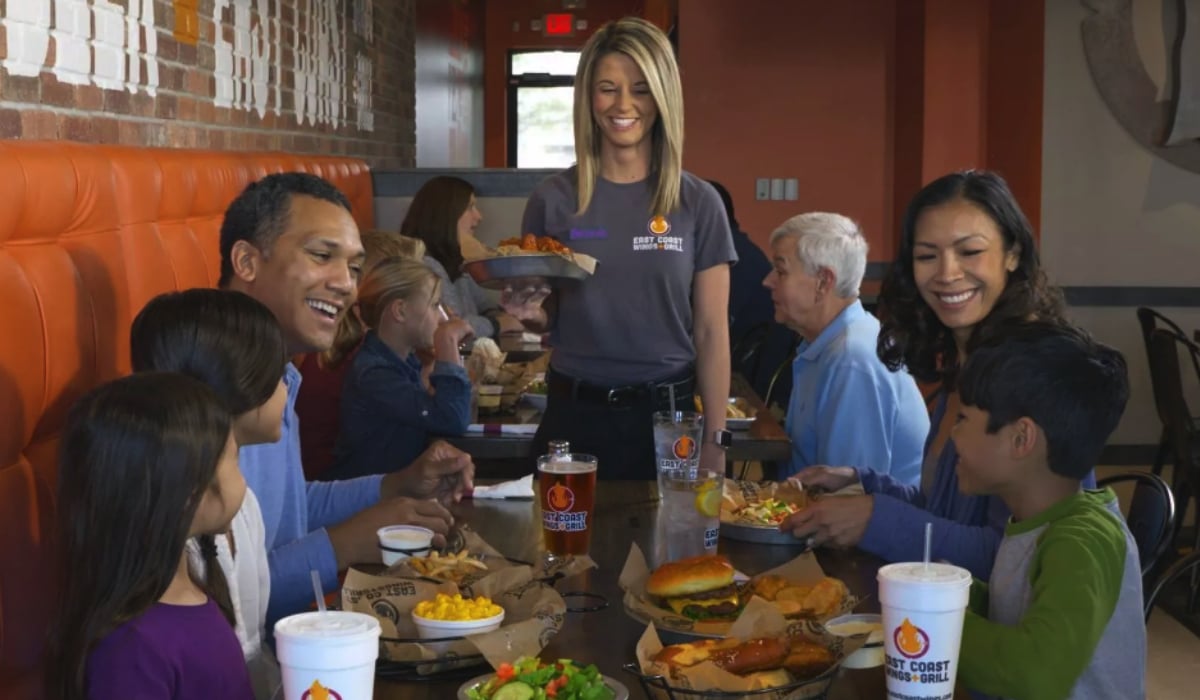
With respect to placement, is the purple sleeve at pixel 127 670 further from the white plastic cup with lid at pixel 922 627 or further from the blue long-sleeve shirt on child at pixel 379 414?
the blue long-sleeve shirt on child at pixel 379 414

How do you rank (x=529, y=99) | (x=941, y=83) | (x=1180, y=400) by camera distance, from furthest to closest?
(x=529, y=99) < (x=941, y=83) < (x=1180, y=400)

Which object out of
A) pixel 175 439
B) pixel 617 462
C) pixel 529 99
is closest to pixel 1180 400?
pixel 617 462

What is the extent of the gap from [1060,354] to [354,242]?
1252 mm

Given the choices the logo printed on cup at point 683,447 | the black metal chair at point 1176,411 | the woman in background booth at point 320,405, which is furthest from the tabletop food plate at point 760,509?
the black metal chair at point 1176,411

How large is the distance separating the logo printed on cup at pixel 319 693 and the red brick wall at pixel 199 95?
1820mm

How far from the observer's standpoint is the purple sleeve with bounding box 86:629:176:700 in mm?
1412

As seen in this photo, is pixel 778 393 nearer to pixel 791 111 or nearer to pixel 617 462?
pixel 617 462

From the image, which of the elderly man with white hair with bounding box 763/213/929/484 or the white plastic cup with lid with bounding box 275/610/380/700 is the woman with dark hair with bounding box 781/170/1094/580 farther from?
the white plastic cup with lid with bounding box 275/610/380/700

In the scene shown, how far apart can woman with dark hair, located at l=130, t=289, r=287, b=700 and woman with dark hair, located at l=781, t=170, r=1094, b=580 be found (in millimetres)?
833

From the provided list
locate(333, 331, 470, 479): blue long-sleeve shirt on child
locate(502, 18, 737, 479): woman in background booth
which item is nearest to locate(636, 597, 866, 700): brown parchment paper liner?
locate(502, 18, 737, 479): woman in background booth

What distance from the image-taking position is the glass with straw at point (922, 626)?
4.56 ft

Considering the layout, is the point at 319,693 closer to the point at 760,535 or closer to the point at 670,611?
the point at 670,611

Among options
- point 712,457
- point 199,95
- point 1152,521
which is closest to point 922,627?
point 1152,521

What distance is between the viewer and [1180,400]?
188 inches
